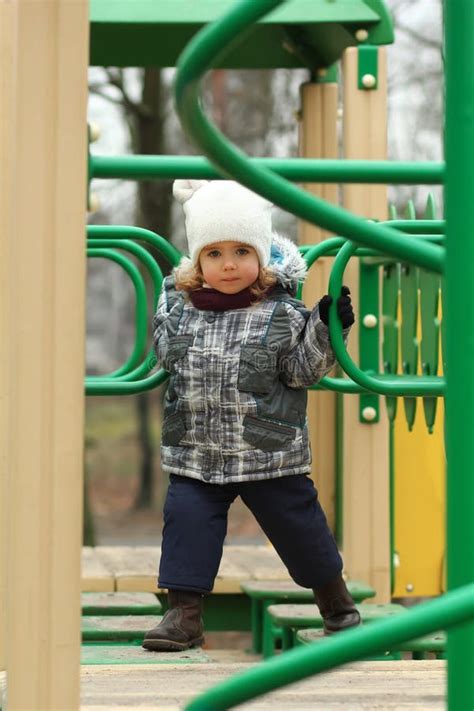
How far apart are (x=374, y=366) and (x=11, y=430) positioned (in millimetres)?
2745

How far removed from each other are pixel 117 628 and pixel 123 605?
0.38m

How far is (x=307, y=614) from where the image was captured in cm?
380

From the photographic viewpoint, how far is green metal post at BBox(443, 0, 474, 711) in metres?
1.53

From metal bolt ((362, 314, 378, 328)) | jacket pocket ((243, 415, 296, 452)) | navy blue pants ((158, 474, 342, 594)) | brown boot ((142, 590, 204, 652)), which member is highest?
metal bolt ((362, 314, 378, 328))

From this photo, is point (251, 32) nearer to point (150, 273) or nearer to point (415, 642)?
point (150, 273)

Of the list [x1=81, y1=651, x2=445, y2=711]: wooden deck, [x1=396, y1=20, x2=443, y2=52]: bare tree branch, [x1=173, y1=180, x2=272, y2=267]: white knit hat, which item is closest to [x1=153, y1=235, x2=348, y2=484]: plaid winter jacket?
[x1=173, y1=180, x2=272, y2=267]: white knit hat

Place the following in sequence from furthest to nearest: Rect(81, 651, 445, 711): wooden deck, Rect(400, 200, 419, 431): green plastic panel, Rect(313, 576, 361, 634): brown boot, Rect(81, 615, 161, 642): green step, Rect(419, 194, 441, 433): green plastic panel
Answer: Rect(400, 200, 419, 431): green plastic panel
Rect(419, 194, 441, 433): green plastic panel
Rect(81, 615, 161, 642): green step
Rect(313, 576, 361, 634): brown boot
Rect(81, 651, 445, 711): wooden deck

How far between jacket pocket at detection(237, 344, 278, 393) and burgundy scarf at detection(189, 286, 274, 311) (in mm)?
120

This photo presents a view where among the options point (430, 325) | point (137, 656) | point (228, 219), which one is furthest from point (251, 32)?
point (137, 656)

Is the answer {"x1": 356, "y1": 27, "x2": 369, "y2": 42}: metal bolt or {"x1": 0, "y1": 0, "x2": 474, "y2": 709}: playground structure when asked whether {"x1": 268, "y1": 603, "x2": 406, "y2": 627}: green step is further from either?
{"x1": 356, "y1": 27, "x2": 369, "y2": 42}: metal bolt

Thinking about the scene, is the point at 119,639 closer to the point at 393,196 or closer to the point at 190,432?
the point at 190,432

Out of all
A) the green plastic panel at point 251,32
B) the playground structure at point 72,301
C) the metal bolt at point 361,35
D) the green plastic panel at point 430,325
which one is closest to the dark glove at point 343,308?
the playground structure at point 72,301

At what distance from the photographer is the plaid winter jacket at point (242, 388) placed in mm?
3117

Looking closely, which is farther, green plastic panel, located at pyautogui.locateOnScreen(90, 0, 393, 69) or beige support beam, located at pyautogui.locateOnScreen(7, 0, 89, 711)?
green plastic panel, located at pyautogui.locateOnScreen(90, 0, 393, 69)
